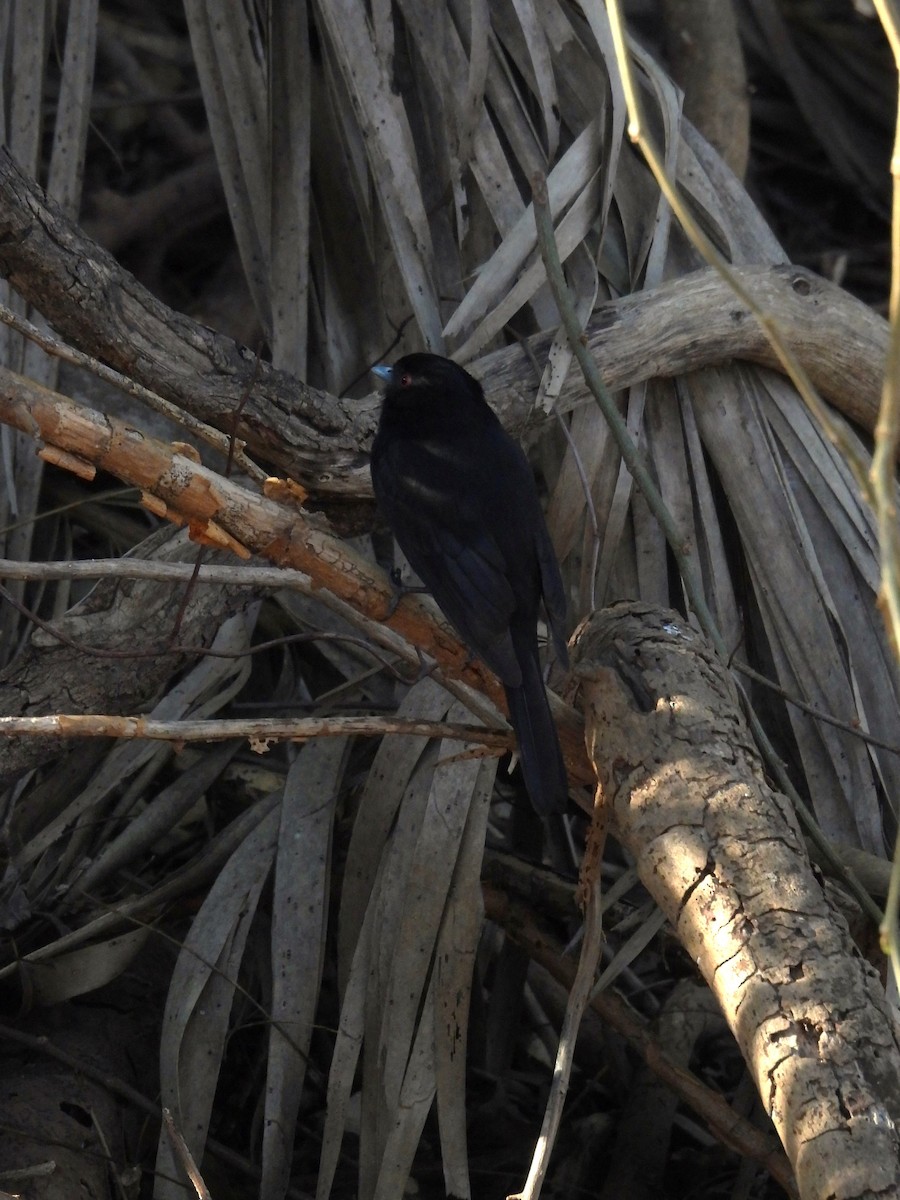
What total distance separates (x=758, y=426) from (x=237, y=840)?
1746 mm

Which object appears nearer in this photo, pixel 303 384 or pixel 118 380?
pixel 118 380

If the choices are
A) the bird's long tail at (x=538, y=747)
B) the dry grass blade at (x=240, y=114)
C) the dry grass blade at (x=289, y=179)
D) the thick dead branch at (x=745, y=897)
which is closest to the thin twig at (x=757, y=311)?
the thick dead branch at (x=745, y=897)

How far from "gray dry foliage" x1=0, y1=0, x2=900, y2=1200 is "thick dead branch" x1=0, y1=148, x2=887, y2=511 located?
114 millimetres

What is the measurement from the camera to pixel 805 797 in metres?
3.39

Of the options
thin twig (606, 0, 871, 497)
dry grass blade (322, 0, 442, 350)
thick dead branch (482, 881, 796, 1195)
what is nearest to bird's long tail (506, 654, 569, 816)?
thick dead branch (482, 881, 796, 1195)

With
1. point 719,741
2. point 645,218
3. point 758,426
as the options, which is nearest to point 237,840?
point 719,741

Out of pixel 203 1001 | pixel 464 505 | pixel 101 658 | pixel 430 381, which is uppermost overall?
pixel 430 381

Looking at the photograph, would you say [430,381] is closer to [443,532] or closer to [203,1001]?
[443,532]

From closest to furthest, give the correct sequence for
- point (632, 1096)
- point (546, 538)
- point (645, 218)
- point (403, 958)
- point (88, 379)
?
point (403, 958) < point (546, 538) < point (632, 1096) < point (645, 218) < point (88, 379)

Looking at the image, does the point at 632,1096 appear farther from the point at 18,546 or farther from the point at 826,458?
the point at 18,546

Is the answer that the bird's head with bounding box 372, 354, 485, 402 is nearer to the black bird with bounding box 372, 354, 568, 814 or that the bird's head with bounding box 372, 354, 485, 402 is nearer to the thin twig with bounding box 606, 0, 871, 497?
the black bird with bounding box 372, 354, 568, 814

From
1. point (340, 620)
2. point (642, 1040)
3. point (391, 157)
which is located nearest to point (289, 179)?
point (391, 157)

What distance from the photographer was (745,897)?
2168mm

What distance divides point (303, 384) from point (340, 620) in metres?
0.96
